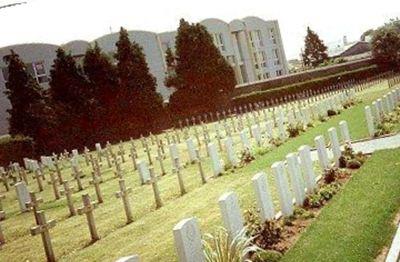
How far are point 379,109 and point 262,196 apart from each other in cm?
1199

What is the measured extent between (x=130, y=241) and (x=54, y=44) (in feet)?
134

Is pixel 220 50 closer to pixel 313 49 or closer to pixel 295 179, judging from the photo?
pixel 313 49

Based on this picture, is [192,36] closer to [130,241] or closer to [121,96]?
[121,96]

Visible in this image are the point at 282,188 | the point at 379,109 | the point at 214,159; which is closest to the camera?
the point at 282,188

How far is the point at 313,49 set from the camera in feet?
287

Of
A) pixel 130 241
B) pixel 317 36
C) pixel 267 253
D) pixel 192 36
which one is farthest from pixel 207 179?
pixel 317 36

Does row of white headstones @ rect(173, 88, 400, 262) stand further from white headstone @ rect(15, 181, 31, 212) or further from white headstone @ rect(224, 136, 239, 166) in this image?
white headstone @ rect(15, 181, 31, 212)

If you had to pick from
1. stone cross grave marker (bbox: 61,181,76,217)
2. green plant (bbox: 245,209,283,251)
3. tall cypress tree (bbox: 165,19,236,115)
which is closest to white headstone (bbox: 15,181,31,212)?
stone cross grave marker (bbox: 61,181,76,217)

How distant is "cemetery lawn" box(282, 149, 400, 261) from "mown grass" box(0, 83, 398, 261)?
199cm

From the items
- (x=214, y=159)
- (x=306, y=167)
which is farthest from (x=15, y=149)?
(x=306, y=167)

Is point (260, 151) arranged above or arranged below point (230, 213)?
below

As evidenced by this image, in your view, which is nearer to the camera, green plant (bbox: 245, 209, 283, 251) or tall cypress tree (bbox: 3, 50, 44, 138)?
green plant (bbox: 245, 209, 283, 251)

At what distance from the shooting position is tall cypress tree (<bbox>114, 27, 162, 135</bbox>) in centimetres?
3919

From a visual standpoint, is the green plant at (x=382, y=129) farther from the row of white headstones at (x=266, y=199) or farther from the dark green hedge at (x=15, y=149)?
the dark green hedge at (x=15, y=149)
